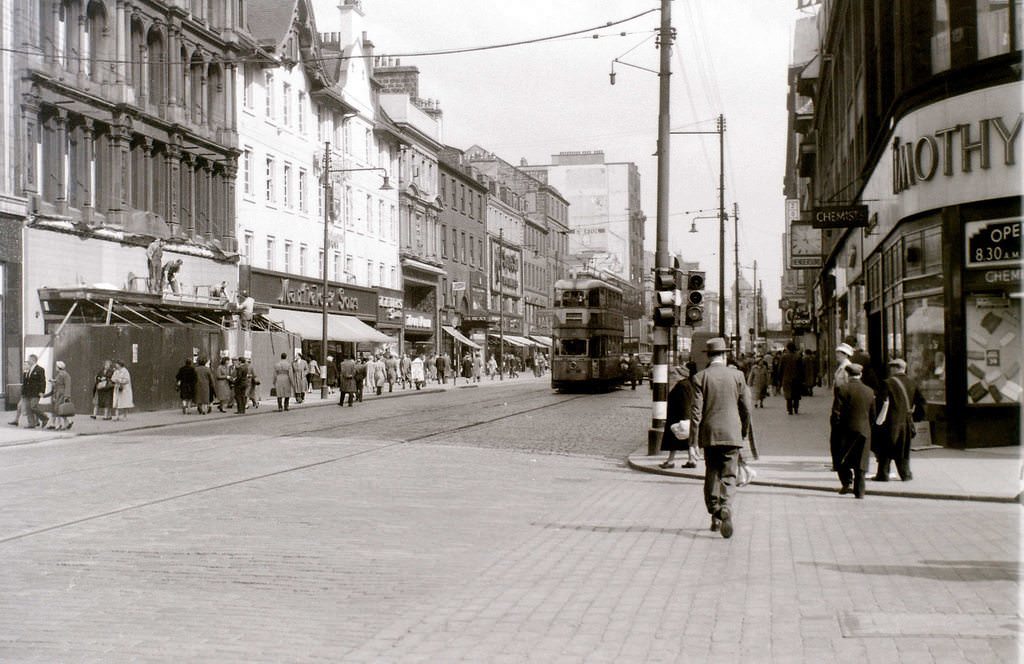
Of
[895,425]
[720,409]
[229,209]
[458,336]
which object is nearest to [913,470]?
[895,425]

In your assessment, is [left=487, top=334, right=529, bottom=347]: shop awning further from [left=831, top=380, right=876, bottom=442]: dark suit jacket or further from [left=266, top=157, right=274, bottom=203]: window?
[left=831, top=380, right=876, bottom=442]: dark suit jacket

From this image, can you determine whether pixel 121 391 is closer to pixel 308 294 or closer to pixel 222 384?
pixel 222 384

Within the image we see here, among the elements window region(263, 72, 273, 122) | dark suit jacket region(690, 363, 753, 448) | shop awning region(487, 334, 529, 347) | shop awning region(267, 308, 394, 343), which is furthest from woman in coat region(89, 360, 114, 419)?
shop awning region(487, 334, 529, 347)

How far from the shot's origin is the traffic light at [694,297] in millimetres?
19266

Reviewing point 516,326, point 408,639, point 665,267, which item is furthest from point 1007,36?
point 516,326

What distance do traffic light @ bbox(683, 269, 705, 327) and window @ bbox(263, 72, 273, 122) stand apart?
104ft

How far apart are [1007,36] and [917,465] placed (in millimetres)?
7256

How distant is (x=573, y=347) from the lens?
46.2 metres

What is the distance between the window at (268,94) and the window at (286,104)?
121cm

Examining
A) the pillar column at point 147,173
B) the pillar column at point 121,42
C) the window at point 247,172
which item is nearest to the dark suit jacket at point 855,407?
the pillar column at point 121,42

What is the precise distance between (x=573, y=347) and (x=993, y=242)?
91.6 feet

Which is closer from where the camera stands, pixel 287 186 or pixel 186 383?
pixel 186 383

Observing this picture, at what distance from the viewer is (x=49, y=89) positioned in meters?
32.6

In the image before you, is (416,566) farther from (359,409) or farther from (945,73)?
(359,409)
